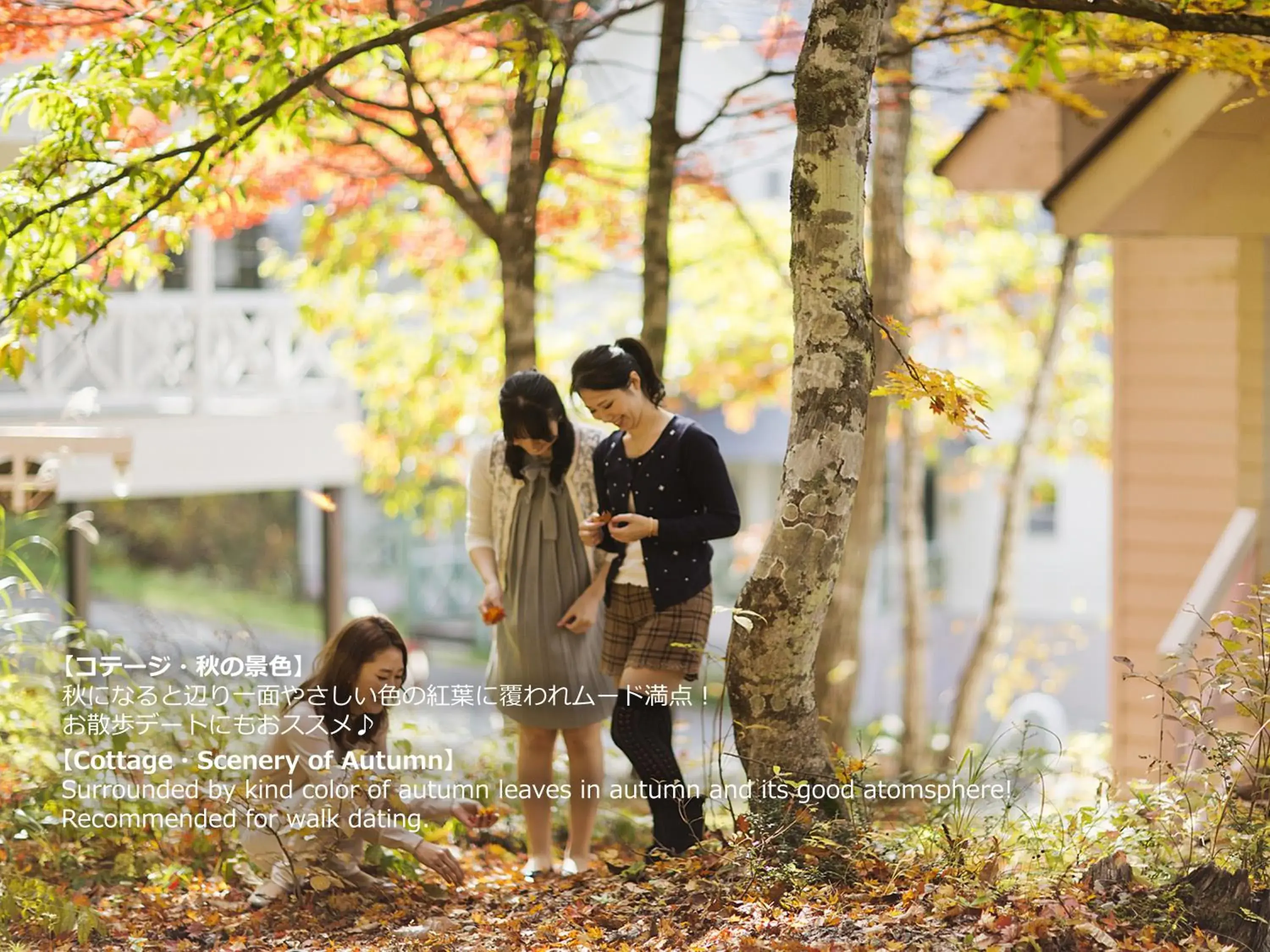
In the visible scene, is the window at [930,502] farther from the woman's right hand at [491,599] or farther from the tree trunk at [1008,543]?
the woman's right hand at [491,599]

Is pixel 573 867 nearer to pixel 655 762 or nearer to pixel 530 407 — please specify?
pixel 655 762

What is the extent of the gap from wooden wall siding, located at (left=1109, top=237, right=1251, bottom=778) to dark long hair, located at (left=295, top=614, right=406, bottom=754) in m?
5.05

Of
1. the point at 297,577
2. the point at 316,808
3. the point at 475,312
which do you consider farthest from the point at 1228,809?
the point at 297,577

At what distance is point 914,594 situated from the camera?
10062 millimetres

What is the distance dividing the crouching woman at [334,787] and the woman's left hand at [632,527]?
0.72 meters

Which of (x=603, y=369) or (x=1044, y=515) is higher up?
(x=603, y=369)

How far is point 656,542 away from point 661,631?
0.28 metres

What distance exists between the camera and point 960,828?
388cm

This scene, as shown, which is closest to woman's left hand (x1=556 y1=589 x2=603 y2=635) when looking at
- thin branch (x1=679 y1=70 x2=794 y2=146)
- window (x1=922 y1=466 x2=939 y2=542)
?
thin branch (x1=679 y1=70 x2=794 y2=146)

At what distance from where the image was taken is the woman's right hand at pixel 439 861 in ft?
12.8

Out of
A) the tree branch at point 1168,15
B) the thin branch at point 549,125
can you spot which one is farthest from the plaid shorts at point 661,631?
the thin branch at point 549,125

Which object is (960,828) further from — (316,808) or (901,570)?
(901,570)

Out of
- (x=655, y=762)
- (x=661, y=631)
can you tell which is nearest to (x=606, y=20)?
(x=661, y=631)

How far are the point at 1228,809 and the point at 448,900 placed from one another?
225cm
